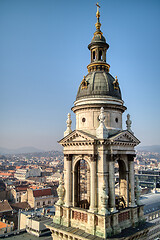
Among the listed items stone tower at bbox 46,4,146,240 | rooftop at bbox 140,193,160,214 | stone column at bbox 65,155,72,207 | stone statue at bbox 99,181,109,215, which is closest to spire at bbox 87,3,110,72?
stone tower at bbox 46,4,146,240

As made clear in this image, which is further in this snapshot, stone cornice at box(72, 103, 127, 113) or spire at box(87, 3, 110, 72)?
spire at box(87, 3, 110, 72)

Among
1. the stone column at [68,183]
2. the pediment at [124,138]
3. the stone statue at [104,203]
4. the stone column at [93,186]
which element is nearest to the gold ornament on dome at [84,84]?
the pediment at [124,138]

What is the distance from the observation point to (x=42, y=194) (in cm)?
10425

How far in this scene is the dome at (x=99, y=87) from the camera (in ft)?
78.7

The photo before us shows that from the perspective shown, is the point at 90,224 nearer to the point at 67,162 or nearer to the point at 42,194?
Answer: the point at 67,162

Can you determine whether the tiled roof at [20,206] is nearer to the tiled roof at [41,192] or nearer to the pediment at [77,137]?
the tiled roof at [41,192]

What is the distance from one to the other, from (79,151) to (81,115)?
142 inches

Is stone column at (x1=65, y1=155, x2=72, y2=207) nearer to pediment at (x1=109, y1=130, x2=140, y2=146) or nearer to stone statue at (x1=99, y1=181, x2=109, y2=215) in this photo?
stone statue at (x1=99, y1=181, x2=109, y2=215)

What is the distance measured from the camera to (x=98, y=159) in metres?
21.9

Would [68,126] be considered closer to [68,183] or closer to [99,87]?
[99,87]

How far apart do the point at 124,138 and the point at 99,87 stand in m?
5.50

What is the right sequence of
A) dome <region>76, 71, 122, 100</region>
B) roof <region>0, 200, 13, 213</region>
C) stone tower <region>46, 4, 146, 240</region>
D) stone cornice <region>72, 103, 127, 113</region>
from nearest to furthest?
1. stone tower <region>46, 4, 146, 240</region>
2. stone cornice <region>72, 103, 127, 113</region>
3. dome <region>76, 71, 122, 100</region>
4. roof <region>0, 200, 13, 213</region>

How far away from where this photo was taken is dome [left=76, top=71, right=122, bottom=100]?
23984 millimetres

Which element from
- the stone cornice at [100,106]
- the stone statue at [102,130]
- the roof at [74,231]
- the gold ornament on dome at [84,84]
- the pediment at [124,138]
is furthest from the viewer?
the gold ornament on dome at [84,84]
